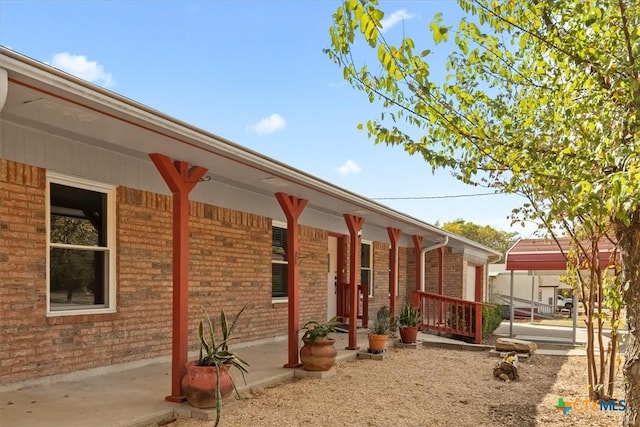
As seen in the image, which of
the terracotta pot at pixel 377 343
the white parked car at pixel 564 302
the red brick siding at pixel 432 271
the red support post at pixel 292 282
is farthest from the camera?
the white parked car at pixel 564 302

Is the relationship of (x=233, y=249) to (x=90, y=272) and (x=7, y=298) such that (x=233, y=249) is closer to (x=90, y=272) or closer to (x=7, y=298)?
(x=90, y=272)

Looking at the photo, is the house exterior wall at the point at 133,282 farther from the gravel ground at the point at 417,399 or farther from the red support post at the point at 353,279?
the gravel ground at the point at 417,399

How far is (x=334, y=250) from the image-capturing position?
12.9m

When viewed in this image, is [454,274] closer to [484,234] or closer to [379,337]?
[379,337]

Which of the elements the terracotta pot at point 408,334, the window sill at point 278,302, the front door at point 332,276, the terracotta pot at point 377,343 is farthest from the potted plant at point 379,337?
the front door at point 332,276

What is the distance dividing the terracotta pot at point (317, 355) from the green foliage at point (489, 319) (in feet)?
22.0

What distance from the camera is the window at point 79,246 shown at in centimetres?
586

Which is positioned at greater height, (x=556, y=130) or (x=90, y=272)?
(x=556, y=130)

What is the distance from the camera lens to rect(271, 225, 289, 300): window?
10.2 m

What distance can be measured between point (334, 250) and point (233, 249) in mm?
4473

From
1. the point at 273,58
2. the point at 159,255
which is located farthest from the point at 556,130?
the point at 273,58

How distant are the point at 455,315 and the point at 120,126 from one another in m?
9.88

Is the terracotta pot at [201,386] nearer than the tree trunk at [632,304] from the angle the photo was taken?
No

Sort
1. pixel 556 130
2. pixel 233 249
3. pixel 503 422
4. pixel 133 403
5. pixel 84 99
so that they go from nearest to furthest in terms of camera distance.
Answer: pixel 84 99 < pixel 556 130 < pixel 133 403 < pixel 503 422 < pixel 233 249
